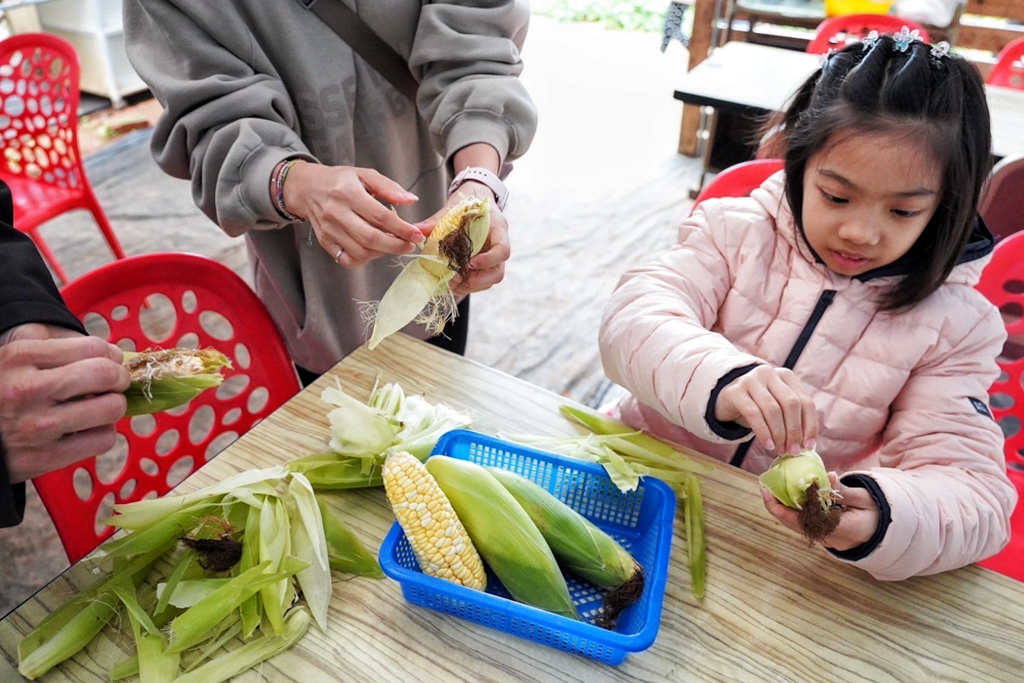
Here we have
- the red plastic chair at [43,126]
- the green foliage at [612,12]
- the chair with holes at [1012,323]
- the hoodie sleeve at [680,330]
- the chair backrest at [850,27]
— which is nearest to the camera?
the hoodie sleeve at [680,330]

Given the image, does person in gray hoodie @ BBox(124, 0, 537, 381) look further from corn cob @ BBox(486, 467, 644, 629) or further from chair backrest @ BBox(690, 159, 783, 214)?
chair backrest @ BBox(690, 159, 783, 214)

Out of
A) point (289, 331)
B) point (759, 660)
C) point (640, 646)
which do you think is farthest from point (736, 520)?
point (289, 331)

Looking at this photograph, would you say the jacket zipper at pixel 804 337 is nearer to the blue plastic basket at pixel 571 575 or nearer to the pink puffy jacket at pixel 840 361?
the pink puffy jacket at pixel 840 361

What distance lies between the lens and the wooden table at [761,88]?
2398 mm

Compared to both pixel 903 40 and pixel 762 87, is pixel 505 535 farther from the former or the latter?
pixel 762 87

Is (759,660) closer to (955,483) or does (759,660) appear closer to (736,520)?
(736,520)

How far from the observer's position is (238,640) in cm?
88

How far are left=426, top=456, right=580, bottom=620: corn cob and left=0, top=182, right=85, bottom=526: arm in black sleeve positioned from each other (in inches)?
18.9

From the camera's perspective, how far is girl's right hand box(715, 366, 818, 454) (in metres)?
0.93

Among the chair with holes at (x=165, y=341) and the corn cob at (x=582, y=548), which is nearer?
the corn cob at (x=582, y=548)

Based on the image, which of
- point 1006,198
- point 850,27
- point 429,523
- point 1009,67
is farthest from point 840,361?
point 1009,67

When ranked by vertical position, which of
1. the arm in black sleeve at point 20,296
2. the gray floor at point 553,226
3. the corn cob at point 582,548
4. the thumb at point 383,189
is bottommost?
the gray floor at point 553,226

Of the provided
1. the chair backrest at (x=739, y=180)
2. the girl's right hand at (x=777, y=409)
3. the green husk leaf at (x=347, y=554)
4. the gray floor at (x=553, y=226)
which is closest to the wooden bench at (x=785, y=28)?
the gray floor at (x=553, y=226)

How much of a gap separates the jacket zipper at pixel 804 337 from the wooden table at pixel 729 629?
184 millimetres
